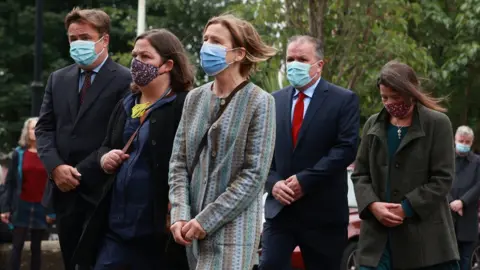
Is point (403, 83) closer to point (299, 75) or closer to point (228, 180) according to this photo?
point (299, 75)

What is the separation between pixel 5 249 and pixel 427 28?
1325cm

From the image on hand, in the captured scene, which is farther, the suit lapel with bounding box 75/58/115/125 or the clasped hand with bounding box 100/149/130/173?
the suit lapel with bounding box 75/58/115/125

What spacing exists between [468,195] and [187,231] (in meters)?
9.03

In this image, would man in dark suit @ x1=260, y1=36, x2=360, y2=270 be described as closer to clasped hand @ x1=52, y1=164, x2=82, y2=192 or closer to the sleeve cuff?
the sleeve cuff

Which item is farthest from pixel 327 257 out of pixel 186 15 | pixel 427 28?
pixel 186 15

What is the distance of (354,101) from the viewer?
860 centimetres

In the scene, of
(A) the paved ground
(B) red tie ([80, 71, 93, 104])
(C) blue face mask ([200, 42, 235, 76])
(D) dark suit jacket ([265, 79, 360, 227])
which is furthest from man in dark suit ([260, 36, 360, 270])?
(A) the paved ground

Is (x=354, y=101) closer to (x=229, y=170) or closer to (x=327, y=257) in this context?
(x=327, y=257)

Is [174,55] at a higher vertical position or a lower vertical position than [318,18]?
lower

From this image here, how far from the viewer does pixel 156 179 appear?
721 centimetres

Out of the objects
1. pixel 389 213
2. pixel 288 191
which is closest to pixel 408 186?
pixel 389 213

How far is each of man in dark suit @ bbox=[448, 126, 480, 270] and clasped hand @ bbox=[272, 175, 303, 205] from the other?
667 cm

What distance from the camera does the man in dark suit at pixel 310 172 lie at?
8.34m

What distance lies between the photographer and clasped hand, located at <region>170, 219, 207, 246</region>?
622 cm
